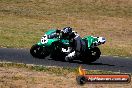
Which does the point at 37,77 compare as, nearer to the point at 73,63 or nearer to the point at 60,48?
the point at 73,63

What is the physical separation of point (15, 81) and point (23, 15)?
2838 cm

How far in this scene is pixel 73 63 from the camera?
2219 centimetres

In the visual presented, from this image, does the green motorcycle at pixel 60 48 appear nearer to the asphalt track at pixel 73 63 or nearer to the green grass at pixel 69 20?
the asphalt track at pixel 73 63

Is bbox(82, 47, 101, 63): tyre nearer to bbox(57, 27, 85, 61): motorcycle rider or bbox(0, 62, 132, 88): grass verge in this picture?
bbox(57, 27, 85, 61): motorcycle rider

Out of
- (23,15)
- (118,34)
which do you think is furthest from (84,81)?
(23,15)

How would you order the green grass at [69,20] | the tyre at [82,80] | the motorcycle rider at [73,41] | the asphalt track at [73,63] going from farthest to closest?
the green grass at [69,20] < the motorcycle rider at [73,41] < the asphalt track at [73,63] < the tyre at [82,80]

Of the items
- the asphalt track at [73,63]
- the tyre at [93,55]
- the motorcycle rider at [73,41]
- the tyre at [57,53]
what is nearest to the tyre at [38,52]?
the asphalt track at [73,63]

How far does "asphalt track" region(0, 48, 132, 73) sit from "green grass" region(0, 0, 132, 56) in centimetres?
298

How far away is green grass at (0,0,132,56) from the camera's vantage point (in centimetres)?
3210

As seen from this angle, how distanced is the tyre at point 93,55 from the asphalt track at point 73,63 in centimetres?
29

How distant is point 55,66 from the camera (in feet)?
68.7

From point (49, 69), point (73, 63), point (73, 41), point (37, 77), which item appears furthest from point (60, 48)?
point (37, 77)

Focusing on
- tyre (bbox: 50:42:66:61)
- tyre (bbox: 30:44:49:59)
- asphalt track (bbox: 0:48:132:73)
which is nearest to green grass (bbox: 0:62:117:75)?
asphalt track (bbox: 0:48:132:73)

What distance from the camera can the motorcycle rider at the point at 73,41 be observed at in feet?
72.9
